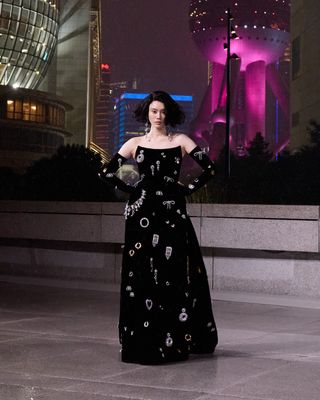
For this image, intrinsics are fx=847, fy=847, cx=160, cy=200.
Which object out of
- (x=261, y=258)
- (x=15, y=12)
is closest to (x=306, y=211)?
(x=261, y=258)

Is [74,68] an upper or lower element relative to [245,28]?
lower

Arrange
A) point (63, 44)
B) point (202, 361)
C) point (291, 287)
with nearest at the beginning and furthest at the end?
point (202, 361)
point (291, 287)
point (63, 44)

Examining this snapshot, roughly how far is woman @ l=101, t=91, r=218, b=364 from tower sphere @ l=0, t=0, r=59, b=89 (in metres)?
108

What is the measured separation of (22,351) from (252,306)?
14.9 ft

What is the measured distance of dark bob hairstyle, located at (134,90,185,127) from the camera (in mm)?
6906

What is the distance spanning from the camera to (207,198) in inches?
591

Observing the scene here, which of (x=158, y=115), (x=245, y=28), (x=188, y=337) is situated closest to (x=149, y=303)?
(x=188, y=337)

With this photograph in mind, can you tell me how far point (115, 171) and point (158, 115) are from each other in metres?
0.59

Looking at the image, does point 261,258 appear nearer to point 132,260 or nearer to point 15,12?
point 132,260

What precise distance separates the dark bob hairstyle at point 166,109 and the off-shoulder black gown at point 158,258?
276 mm

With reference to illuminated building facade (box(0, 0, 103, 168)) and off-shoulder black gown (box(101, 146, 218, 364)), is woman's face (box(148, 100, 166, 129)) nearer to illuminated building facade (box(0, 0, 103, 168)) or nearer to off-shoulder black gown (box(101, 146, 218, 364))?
off-shoulder black gown (box(101, 146, 218, 364))

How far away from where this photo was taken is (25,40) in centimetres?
11494

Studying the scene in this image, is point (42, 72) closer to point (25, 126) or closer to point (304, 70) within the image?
point (25, 126)

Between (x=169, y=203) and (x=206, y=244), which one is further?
(x=206, y=244)
